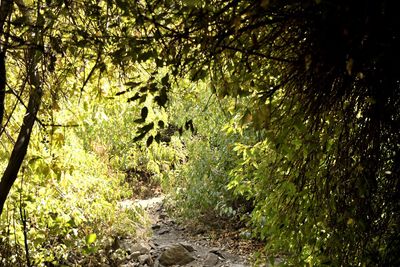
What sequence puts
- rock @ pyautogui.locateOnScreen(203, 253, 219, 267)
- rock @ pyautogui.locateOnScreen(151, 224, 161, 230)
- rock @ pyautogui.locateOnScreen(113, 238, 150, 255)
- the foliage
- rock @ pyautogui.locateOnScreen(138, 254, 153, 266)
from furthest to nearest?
rock @ pyautogui.locateOnScreen(151, 224, 161, 230) < rock @ pyautogui.locateOnScreen(113, 238, 150, 255) < rock @ pyautogui.locateOnScreen(138, 254, 153, 266) < rock @ pyautogui.locateOnScreen(203, 253, 219, 267) < the foliage

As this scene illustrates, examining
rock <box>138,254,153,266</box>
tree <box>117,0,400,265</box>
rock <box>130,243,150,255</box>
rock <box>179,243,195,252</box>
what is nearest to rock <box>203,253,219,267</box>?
rock <box>179,243,195,252</box>

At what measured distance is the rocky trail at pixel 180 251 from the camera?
6312 mm

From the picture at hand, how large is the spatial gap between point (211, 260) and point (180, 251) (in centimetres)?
50

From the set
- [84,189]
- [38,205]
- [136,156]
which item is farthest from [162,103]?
[136,156]

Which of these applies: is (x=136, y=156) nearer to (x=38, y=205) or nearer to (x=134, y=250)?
(x=134, y=250)

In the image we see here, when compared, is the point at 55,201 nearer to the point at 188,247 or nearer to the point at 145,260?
the point at 145,260

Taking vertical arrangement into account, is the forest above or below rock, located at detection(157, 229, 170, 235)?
above

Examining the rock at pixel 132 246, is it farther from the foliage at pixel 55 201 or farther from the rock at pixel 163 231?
the rock at pixel 163 231

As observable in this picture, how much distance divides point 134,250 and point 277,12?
19.6ft

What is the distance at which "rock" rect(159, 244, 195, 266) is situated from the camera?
6367mm

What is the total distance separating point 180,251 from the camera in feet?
21.2

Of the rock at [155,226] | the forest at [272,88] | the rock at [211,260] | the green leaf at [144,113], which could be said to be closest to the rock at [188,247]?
the rock at [211,260]

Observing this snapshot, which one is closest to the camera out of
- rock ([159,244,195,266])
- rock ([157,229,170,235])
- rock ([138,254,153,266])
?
rock ([159,244,195,266])

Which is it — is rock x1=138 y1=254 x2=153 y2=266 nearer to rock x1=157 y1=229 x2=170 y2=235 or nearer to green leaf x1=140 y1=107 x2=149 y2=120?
rock x1=157 y1=229 x2=170 y2=235
